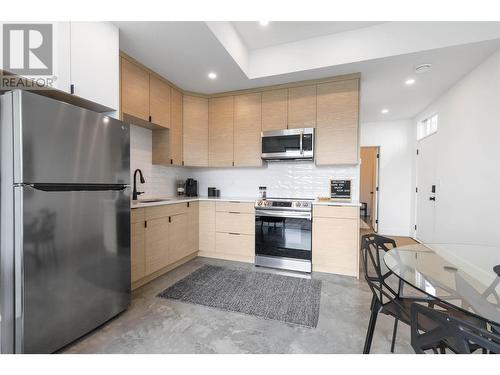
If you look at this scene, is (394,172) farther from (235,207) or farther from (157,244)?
(157,244)

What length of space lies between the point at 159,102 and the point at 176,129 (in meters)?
0.46

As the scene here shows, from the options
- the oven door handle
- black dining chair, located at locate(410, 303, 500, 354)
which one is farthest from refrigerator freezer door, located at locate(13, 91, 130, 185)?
black dining chair, located at locate(410, 303, 500, 354)

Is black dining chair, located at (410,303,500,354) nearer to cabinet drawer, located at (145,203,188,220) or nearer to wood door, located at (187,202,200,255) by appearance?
cabinet drawer, located at (145,203,188,220)

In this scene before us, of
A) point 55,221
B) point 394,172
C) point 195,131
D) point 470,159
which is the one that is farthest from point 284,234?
point 394,172

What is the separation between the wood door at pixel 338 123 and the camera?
2891 mm

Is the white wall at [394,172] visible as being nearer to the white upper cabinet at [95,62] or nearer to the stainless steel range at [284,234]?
the stainless steel range at [284,234]

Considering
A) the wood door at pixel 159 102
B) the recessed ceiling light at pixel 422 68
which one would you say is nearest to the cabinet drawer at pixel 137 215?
the wood door at pixel 159 102

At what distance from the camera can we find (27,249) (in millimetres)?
1237

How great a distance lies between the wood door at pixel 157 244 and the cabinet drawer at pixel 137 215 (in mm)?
116

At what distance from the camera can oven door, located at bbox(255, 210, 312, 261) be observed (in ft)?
9.34

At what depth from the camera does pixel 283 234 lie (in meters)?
2.96

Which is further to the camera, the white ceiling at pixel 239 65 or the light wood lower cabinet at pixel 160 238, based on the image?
the light wood lower cabinet at pixel 160 238

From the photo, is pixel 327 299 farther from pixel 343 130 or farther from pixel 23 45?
pixel 23 45
